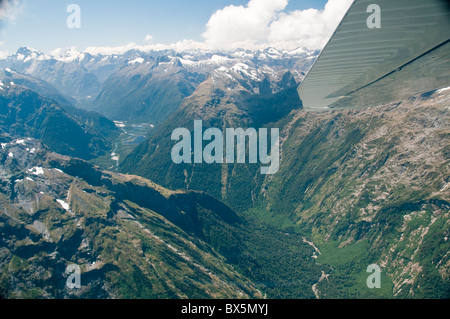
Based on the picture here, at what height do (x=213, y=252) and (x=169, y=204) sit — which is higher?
(x=169, y=204)

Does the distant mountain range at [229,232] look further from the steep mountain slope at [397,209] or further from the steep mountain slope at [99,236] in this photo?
the steep mountain slope at [397,209]

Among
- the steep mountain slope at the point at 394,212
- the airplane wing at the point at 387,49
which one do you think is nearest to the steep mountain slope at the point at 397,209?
the steep mountain slope at the point at 394,212

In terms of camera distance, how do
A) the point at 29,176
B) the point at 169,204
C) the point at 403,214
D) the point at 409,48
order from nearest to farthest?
the point at 409,48, the point at 29,176, the point at 403,214, the point at 169,204

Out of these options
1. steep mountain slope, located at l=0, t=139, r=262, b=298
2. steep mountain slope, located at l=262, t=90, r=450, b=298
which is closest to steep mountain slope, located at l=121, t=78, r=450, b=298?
steep mountain slope, located at l=262, t=90, r=450, b=298

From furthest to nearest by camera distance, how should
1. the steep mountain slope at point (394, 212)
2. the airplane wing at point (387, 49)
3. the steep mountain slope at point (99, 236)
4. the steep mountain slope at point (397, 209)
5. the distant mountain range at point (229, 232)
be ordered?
the steep mountain slope at point (394, 212), the steep mountain slope at point (397, 209), the distant mountain range at point (229, 232), the steep mountain slope at point (99, 236), the airplane wing at point (387, 49)

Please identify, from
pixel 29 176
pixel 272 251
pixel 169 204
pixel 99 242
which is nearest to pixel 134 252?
pixel 99 242
